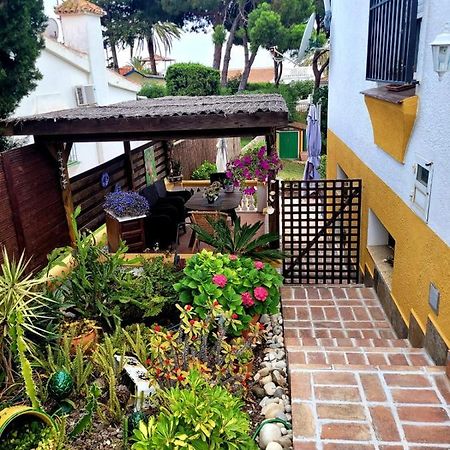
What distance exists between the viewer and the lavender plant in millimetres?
7977

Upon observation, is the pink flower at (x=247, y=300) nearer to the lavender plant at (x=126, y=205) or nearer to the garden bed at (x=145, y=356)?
the garden bed at (x=145, y=356)

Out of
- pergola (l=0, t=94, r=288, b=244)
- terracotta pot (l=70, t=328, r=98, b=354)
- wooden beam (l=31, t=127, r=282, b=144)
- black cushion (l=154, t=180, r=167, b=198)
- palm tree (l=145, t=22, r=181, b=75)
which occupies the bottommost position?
black cushion (l=154, t=180, r=167, b=198)

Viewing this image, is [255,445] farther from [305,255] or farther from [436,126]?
[305,255]

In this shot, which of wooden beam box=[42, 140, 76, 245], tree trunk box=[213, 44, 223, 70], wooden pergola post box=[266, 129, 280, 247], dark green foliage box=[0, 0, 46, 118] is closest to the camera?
dark green foliage box=[0, 0, 46, 118]

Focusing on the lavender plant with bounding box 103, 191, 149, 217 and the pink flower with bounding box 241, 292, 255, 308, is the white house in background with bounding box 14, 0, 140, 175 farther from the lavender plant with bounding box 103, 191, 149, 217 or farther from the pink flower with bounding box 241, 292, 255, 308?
the pink flower with bounding box 241, 292, 255, 308

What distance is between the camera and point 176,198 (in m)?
10.4

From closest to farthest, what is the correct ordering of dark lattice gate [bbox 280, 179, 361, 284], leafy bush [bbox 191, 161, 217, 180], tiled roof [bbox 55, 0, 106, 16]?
dark lattice gate [bbox 280, 179, 361, 284] → tiled roof [bbox 55, 0, 106, 16] → leafy bush [bbox 191, 161, 217, 180]

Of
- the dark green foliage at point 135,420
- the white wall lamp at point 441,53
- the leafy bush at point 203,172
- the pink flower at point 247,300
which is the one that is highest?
the white wall lamp at point 441,53

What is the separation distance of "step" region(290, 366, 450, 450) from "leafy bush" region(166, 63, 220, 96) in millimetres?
21771

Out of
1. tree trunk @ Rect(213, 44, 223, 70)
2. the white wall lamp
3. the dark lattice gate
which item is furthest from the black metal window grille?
tree trunk @ Rect(213, 44, 223, 70)

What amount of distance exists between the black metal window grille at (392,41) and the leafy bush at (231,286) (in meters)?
2.77

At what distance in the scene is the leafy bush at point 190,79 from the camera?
23.9 metres

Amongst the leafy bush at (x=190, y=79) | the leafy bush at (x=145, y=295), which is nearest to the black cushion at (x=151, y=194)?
the leafy bush at (x=145, y=295)

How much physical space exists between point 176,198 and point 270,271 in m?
5.27
